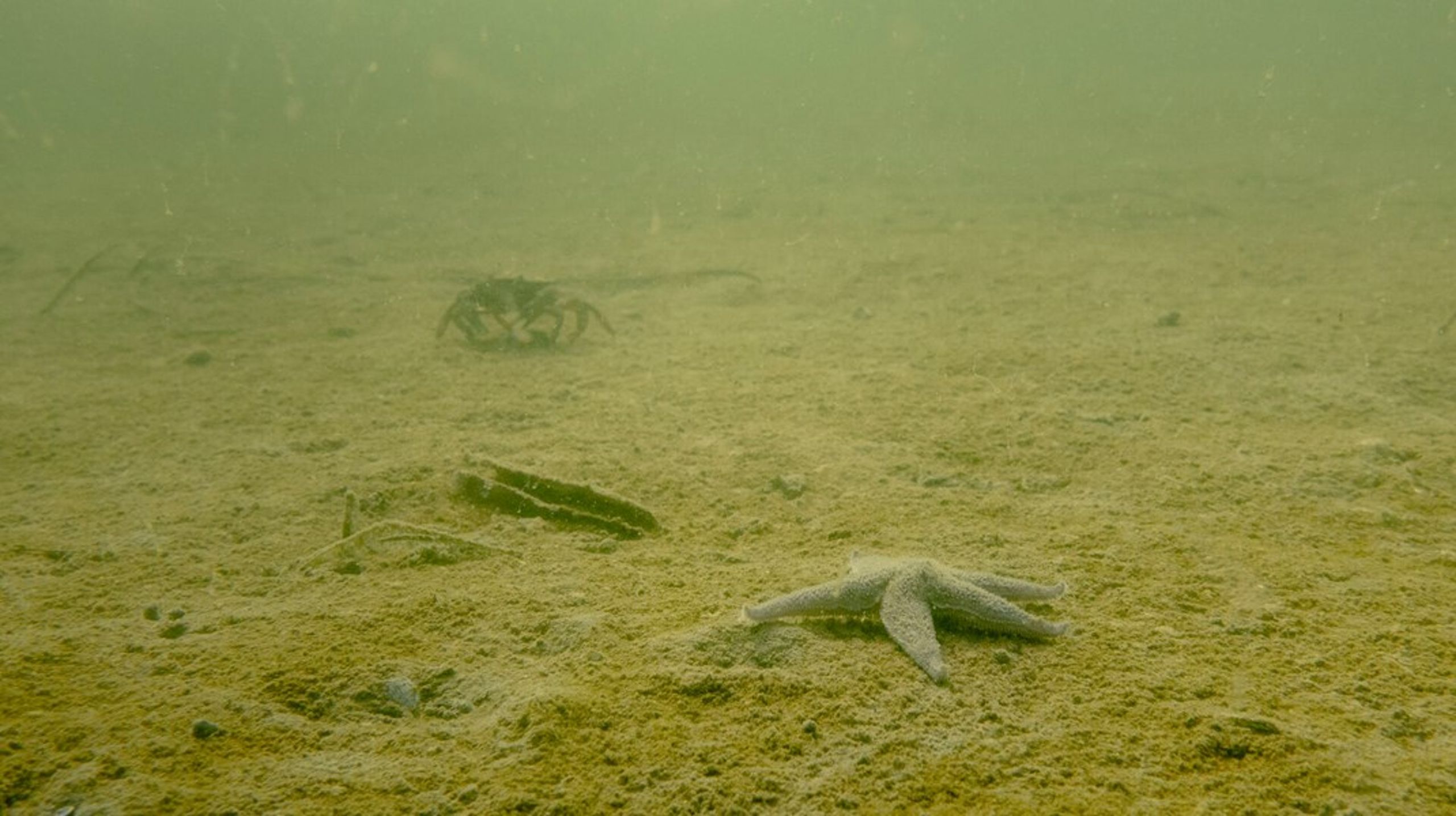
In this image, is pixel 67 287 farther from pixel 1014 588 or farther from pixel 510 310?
pixel 1014 588

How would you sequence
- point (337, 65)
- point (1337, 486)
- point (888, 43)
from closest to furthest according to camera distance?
point (1337, 486)
point (337, 65)
point (888, 43)

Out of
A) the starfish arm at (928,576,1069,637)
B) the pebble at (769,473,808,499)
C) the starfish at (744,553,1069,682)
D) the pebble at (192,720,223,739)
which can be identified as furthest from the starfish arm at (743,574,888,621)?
the pebble at (192,720,223,739)

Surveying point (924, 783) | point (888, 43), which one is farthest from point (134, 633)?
point (888, 43)

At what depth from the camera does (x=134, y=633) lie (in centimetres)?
327

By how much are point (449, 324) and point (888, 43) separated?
117 feet

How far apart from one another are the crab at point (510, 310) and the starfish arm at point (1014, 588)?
17.1 ft

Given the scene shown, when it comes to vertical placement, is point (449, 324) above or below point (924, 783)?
above

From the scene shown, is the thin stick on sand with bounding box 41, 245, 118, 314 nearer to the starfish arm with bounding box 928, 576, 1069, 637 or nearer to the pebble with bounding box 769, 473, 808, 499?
the pebble with bounding box 769, 473, 808, 499

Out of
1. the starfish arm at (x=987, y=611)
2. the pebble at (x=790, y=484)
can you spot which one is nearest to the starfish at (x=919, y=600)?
the starfish arm at (x=987, y=611)

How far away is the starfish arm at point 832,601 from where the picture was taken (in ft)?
10.2

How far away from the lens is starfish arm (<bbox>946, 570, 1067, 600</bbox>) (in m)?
3.21

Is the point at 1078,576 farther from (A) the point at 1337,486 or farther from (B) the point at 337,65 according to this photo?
(B) the point at 337,65

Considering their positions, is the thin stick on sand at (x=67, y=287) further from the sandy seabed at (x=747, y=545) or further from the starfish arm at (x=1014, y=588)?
the starfish arm at (x=1014, y=588)

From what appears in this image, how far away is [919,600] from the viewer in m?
3.10
